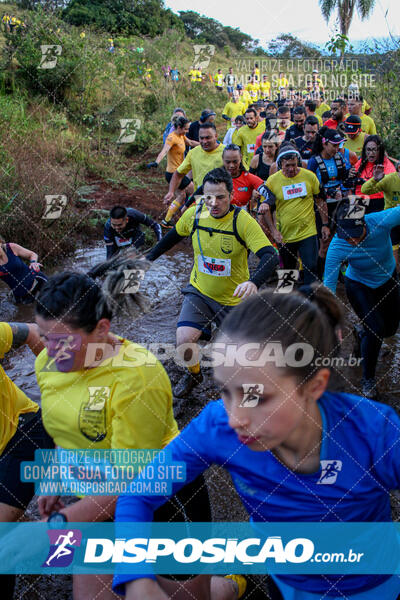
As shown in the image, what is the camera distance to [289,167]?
591cm

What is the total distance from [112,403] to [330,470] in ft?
3.16

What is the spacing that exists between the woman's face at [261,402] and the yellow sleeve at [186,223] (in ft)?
10.4

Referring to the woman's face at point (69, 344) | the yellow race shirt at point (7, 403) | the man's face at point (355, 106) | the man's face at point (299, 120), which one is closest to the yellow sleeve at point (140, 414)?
the woman's face at point (69, 344)

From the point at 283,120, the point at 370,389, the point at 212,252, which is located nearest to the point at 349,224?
the point at 212,252

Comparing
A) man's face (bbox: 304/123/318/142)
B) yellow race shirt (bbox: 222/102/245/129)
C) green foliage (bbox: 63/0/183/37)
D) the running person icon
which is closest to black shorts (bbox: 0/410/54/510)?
the running person icon

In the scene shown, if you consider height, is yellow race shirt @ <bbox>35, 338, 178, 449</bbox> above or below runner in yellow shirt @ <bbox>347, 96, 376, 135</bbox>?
below

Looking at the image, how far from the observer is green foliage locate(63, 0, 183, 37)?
20.5 m

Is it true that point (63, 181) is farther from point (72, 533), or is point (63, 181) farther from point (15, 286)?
point (72, 533)

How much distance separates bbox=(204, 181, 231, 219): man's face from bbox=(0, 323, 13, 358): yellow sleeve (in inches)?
81.3

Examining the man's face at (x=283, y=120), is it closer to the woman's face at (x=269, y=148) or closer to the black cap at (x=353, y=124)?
the black cap at (x=353, y=124)

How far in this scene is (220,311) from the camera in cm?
432

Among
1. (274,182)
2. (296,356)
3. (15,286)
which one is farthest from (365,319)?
(15,286)

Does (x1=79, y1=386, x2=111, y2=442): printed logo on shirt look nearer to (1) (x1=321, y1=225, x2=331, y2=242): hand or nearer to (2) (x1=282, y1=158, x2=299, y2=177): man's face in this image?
(2) (x1=282, y1=158, x2=299, y2=177): man's face

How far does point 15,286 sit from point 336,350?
4501 mm
